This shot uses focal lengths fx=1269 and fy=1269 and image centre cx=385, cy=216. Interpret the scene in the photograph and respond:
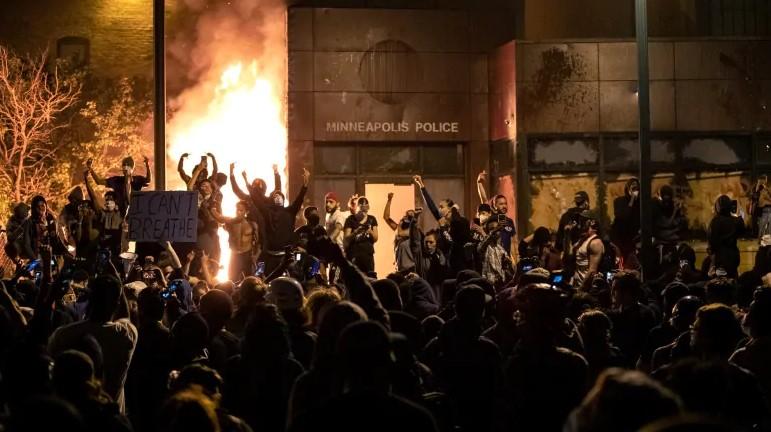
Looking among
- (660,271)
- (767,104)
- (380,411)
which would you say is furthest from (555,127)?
(380,411)

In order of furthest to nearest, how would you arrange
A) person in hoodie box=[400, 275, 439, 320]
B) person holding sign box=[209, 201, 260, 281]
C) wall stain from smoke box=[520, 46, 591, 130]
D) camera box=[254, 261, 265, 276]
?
wall stain from smoke box=[520, 46, 591, 130] < person holding sign box=[209, 201, 260, 281] < camera box=[254, 261, 265, 276] < person in hoodie box=[400, 275, 439, 320]

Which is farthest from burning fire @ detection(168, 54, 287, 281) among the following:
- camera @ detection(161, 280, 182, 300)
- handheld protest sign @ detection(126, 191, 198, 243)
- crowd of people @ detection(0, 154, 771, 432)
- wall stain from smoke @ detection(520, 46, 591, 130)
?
camera @ detection(161, 280, 182, 300)

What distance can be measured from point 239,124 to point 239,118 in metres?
0.15

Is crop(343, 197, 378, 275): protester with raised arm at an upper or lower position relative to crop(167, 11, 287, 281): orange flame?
lower

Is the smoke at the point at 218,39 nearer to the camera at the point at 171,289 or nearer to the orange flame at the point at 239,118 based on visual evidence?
the orange flame at the point at 239,118

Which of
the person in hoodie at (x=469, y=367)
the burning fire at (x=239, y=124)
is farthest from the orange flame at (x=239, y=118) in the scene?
the person in hoodie at (x=469, y=367)

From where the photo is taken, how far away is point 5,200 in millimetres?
30594

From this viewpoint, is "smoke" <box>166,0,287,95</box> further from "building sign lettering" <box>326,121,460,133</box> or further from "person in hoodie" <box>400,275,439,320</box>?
"person in hoodie" <box>400,275,439,320</box>

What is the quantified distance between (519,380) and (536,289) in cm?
50

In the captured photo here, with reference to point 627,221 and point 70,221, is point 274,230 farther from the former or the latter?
point 627,221

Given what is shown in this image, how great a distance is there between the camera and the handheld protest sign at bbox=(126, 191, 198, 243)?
42.2 ft

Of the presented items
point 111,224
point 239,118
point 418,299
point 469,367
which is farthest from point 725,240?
point 239,118

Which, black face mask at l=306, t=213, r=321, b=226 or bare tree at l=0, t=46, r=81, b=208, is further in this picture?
bare tree at l=0, t=46, r=81, b=208

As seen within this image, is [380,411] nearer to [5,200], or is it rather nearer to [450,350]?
[450,350]
